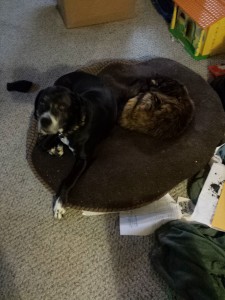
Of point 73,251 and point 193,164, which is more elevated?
point 193,164

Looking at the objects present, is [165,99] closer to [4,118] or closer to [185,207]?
[185,207]

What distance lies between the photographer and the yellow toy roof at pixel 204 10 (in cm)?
193

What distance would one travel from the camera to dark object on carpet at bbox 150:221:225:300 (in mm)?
1218

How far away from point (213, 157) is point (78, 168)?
66cm

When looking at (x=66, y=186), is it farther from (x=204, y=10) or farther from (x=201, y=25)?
(x=204, y=10)

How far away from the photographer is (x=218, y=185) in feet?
5.04

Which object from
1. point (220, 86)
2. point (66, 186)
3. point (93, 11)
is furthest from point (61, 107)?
point (93, 11)

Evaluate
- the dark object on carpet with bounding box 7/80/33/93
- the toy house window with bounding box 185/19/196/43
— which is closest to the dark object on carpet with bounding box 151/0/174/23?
the toy house window with bounding box 185/19/196/43

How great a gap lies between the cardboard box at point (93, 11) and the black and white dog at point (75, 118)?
69cm

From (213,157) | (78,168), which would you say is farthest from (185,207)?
(78,168)

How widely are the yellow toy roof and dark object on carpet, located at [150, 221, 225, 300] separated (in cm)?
119

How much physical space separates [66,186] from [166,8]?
161 centimetres

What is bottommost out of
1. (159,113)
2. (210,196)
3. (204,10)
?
(210,196)

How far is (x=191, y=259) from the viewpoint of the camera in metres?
1.27
